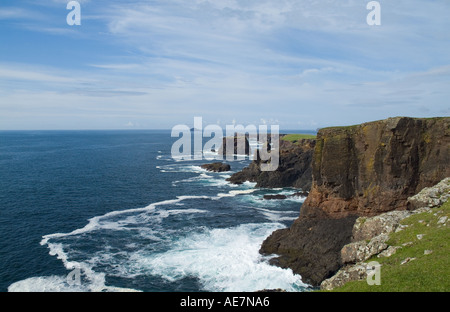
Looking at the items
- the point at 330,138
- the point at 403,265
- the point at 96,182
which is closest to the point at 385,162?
the point at 330,138

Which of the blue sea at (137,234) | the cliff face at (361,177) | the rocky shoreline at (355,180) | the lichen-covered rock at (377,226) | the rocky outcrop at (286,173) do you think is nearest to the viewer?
the lichen-covered rock at (377,226)

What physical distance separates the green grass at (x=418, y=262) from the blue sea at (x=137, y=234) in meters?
12.8

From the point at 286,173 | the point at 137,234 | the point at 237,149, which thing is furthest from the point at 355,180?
the point at 237,149

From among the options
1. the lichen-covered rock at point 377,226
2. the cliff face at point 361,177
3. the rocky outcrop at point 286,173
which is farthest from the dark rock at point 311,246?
the rocky outcrop at point 286,173

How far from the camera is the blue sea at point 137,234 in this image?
33.0 m

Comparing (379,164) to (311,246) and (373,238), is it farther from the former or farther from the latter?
(373,238)

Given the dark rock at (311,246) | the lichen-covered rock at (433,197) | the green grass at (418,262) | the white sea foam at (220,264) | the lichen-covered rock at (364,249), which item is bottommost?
the white sea foam at (220,264)

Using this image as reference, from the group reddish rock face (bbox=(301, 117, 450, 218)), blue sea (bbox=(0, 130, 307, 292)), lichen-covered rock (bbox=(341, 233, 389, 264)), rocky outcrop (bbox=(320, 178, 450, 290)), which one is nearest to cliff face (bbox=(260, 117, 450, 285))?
reddish rock face (bbox=(301, 117, 450, 218))

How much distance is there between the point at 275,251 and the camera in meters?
39.2

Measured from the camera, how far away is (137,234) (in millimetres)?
45594

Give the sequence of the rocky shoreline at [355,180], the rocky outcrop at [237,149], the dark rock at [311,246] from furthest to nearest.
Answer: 1. the rocky outcrop at [237,149]
2. the rocky shoreline at [355,180]
3. the dark rock at [311,246]

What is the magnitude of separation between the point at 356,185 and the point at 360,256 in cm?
2113

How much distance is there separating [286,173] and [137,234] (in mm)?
44942

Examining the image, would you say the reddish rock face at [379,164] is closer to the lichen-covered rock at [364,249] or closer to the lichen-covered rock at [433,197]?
the lichen-covered rock at [433,197]
